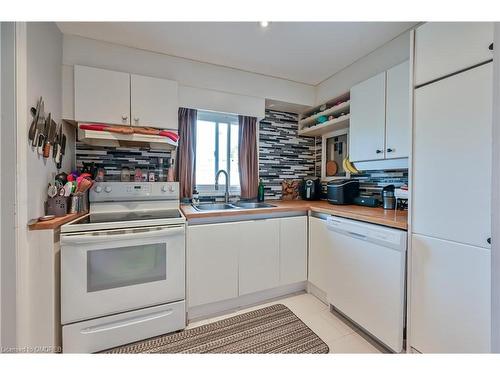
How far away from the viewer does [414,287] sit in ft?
4.26

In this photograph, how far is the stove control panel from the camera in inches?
71.2

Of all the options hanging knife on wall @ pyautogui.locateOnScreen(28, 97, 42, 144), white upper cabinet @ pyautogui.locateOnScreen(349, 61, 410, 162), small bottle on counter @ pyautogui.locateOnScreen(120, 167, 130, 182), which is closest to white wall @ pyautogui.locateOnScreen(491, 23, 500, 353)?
white upper cabinet @ pyautogui.locateOnScreen(349, 61, 410, 162)

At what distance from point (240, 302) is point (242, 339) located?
0.39 meters

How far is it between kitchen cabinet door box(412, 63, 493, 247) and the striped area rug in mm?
1069

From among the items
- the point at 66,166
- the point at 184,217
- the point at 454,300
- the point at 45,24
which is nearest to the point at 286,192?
the point at 184,217

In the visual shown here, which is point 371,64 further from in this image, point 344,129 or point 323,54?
point 344,129

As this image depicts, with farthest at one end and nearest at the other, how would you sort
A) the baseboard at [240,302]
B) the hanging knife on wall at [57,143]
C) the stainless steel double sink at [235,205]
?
1. the stainless steel double sink at [235,205]
2. the baseboard at [240,302]
3. the hanging knife on wall at [57,143]

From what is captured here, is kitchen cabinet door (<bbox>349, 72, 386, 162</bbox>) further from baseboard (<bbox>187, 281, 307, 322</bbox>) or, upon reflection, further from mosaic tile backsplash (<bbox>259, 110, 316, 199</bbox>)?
baseboard (<bbox>187, 281, 307, 322</bbox>)

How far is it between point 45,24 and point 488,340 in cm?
306

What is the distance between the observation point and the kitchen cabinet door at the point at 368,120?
178 centimetres

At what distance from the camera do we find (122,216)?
1.66m

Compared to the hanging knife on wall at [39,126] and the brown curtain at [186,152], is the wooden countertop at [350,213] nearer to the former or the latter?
the brown curtain at [186,152]

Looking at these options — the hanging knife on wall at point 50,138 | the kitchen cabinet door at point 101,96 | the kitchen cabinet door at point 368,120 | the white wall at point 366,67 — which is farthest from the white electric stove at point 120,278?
the white wall at point 366,67

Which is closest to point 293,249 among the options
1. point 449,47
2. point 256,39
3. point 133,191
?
point 133,191
